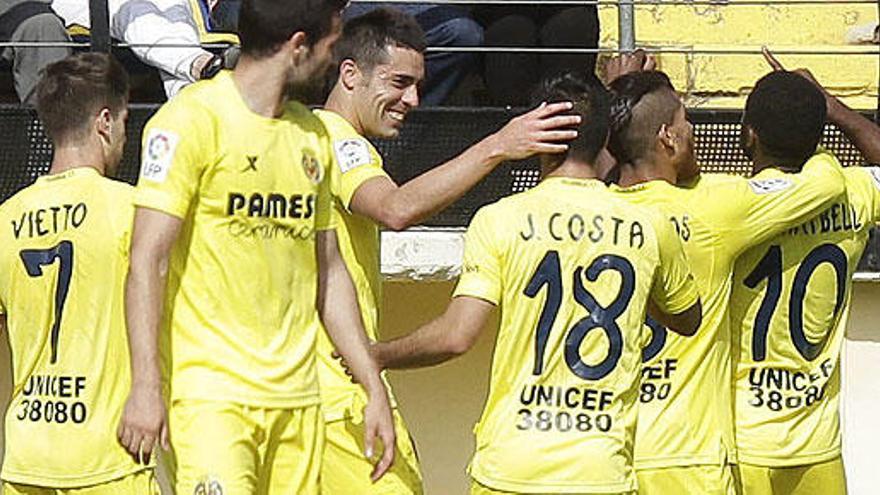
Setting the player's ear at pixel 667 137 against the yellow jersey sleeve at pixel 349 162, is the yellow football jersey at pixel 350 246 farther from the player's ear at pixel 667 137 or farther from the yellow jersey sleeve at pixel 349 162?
the player's ear at pixel 667 137

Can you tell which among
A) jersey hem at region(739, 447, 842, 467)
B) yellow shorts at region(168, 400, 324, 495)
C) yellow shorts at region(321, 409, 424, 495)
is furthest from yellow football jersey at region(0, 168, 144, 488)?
jersey hem at region(739, 447, 842, 467)

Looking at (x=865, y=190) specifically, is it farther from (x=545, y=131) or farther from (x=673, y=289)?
(x=545, y=131)

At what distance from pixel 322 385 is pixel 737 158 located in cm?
292

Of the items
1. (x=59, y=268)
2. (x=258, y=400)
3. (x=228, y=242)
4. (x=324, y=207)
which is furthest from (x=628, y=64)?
(x=258, y=400)

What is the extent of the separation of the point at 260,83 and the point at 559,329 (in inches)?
47.7

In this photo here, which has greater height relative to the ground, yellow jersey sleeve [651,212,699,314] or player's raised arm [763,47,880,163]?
player's raised arm [763,47,880,163]

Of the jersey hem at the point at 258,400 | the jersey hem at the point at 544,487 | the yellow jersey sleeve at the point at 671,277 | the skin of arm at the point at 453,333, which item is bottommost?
the jersey hem at the point at 544,487

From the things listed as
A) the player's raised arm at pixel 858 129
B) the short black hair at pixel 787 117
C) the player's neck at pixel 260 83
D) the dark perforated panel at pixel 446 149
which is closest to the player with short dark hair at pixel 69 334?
the player's neck at pixel 260 83

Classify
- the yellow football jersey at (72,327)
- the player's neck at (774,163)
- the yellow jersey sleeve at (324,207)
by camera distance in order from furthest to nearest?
the player's neck at (774,163), the yellow football jersey at (72,327), the yellow jersey sleeve at (324,207)

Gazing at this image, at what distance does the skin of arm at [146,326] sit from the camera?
18.9ft

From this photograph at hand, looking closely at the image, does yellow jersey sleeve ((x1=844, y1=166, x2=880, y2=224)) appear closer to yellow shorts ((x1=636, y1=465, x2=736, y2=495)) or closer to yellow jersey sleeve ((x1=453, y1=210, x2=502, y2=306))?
yellow shorts ((x1=636, y1=465, x2=736, y2=495))

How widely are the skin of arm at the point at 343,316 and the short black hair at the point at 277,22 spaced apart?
648 mm

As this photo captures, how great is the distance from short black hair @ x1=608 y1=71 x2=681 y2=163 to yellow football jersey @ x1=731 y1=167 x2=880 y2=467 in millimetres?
605

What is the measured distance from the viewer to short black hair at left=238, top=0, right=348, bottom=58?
620cm
